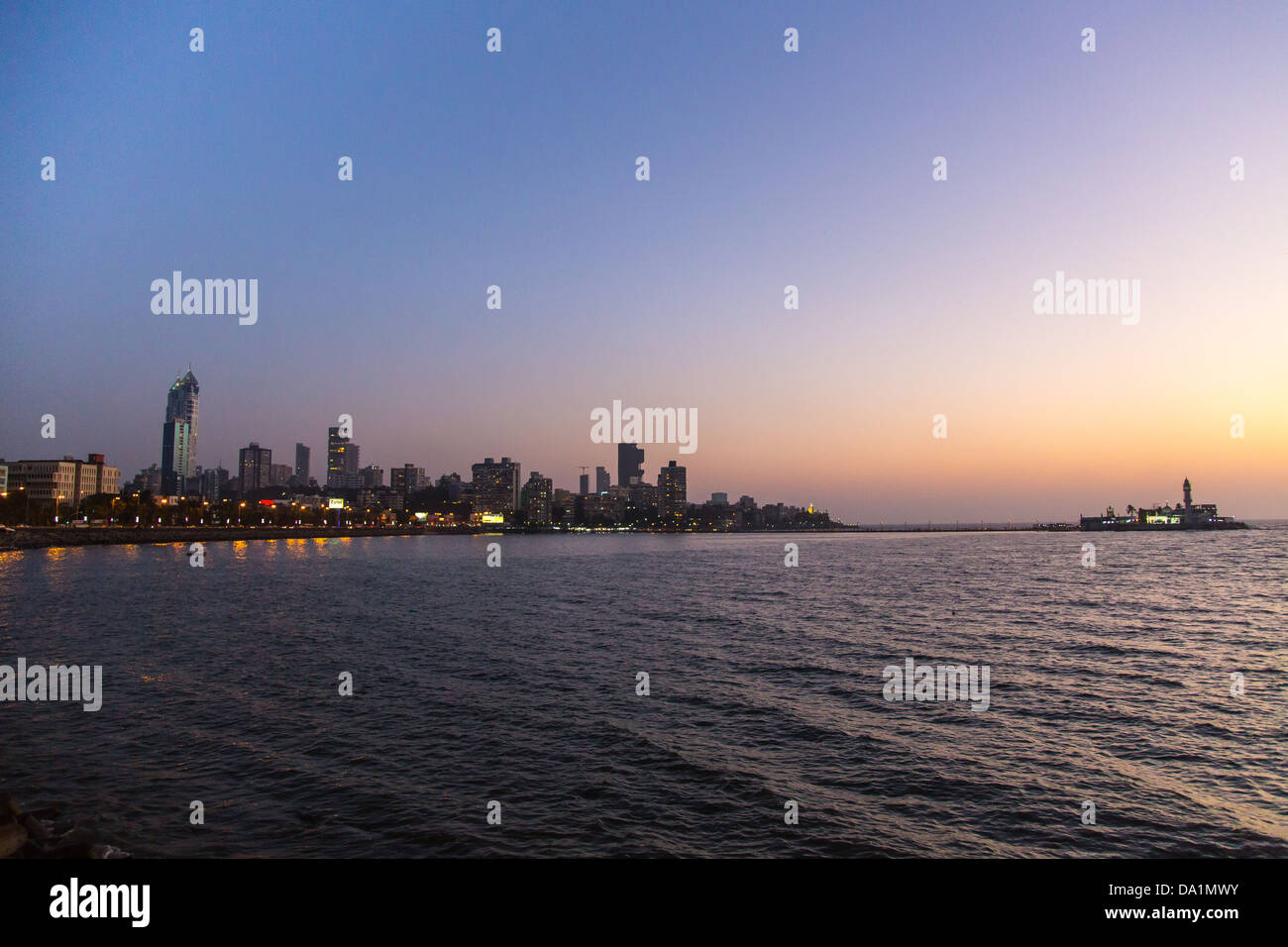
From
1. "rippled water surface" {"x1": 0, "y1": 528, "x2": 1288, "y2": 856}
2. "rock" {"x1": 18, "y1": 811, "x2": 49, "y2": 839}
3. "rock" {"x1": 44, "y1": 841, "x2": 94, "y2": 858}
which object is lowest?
"rippled water surface" {"x1": 0, "y1": 528, "x2": 1288, "y2": 856}

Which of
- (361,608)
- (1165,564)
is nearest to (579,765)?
(361,608)

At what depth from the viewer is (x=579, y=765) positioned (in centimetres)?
1981

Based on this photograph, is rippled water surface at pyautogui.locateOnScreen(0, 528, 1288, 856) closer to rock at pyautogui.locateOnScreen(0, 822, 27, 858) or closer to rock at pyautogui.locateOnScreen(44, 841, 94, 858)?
rock at pyautogui.locateOnScreen(44, 841, 94, 858)

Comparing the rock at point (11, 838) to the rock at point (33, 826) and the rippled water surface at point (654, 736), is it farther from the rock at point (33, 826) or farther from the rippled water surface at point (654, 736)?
the rippled water surface at point (654, 736)

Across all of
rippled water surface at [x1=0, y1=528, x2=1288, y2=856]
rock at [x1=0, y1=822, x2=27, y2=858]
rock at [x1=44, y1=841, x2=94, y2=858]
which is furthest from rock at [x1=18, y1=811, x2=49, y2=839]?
rock at [x1=44, y1=841, x2=94, y2=858]

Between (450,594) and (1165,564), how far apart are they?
111 meters

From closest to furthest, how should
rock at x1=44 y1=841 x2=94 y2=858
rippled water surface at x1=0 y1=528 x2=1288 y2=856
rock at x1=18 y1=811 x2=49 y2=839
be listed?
rock at x1=44 y1=841 x2=94 y2=858 < rock at x1=18 y1=811 x2=49 y2=839 < rippled water surface at x1=0 y1=528 x2=1288 y2=856

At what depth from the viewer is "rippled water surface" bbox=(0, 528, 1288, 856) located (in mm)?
15609

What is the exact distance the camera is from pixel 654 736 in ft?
74.1

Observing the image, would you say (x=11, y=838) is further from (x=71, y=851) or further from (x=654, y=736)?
(x=654, y=736)

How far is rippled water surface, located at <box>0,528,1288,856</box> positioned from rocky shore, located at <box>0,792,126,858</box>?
0.53 metres

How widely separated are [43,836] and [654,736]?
1498cm

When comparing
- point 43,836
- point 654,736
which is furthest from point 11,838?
point 654,736
